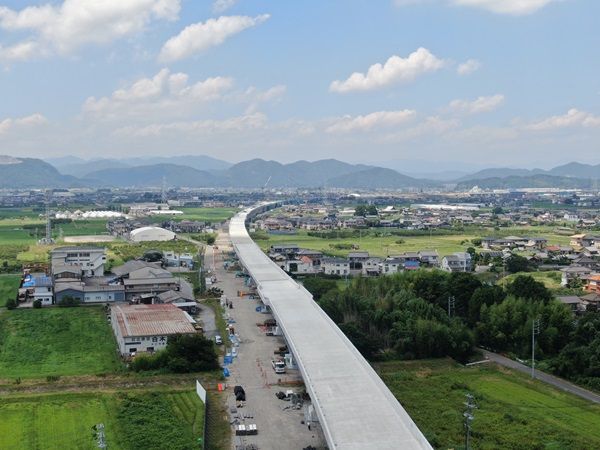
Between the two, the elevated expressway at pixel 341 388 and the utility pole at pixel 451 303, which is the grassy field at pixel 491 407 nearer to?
the elevated expressway at pixel 341 388

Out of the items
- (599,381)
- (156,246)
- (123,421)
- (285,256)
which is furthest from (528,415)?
(156,246)

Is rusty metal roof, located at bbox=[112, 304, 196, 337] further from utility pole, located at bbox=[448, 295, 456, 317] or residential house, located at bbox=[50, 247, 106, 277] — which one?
residential house, located at bbox=[50, 247, 106, 277]

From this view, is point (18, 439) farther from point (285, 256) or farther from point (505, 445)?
point (285, 256)

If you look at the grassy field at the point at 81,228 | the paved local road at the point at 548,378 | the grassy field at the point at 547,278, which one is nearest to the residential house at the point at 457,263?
the grassy field at the point at 547,278

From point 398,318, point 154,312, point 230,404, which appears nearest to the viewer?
point 230,404

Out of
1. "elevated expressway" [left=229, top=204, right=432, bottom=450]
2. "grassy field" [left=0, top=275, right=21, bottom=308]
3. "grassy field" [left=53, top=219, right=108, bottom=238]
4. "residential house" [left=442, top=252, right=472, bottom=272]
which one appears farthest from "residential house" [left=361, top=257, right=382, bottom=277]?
"grassy field" [left=53, top=219, right=108, bottom=238]

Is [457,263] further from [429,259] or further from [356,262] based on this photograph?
[356,262]
